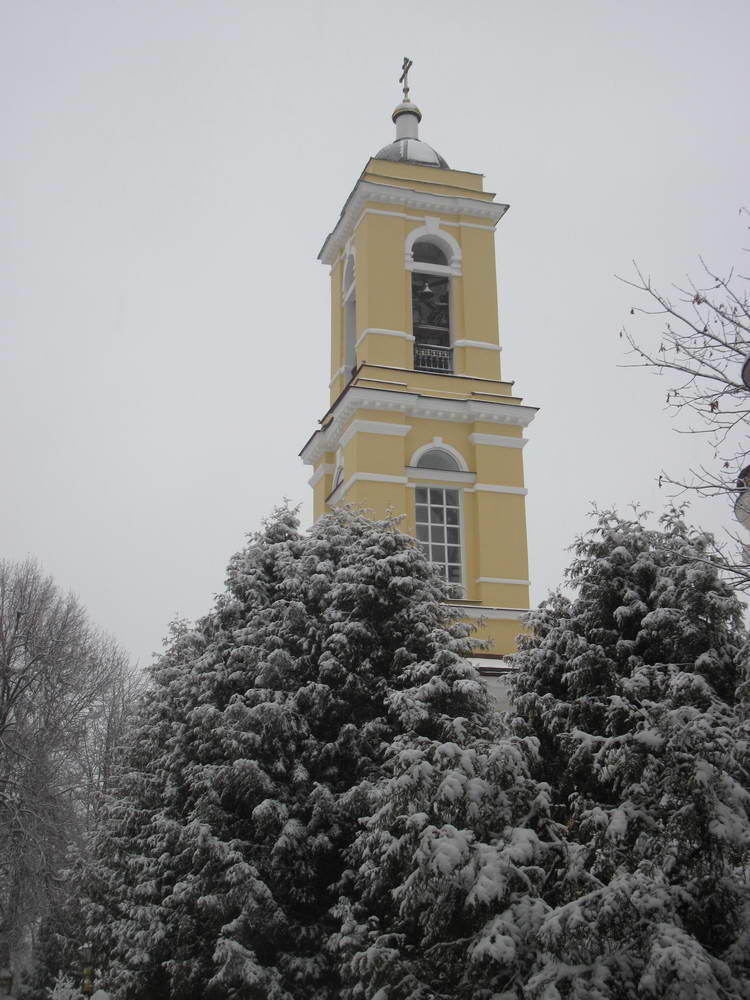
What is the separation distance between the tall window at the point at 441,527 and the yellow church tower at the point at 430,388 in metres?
0.03

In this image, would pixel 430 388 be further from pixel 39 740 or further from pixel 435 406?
pixel 39 740

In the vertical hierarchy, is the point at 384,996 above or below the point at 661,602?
below

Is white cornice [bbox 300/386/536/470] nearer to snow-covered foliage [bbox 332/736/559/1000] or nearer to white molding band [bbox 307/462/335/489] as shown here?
white molding band [bbox 307/462/335/489]

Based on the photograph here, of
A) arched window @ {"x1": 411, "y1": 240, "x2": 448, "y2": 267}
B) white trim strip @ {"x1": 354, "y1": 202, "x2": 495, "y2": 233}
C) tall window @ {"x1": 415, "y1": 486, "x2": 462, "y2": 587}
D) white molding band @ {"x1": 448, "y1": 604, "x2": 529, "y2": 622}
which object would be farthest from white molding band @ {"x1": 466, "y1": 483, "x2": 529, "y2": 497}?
white trim strip @ {"x1": 354, "y1": 202, "x2": 495, "y2": 233}

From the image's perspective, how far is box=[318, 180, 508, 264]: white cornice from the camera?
Answer: 24016 mm

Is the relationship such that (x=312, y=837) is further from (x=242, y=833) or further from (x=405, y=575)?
(x=405, y=575)

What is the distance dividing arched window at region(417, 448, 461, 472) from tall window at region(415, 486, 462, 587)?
0.52 m

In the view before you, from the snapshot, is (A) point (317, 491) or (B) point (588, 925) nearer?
(B) point (588, 925)

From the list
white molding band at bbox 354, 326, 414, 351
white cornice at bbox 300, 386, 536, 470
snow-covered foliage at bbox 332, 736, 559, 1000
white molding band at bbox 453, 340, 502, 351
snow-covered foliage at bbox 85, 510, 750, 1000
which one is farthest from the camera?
white molding band at bbox 453, 340, 502, 351

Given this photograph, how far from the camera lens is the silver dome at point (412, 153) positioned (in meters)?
25.7

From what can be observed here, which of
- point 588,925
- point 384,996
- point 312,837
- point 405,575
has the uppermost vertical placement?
point 405,575

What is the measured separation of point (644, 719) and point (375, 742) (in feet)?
13.8

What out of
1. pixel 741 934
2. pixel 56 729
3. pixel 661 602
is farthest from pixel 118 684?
pixel 741 934

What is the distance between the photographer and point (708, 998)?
26.0ft
